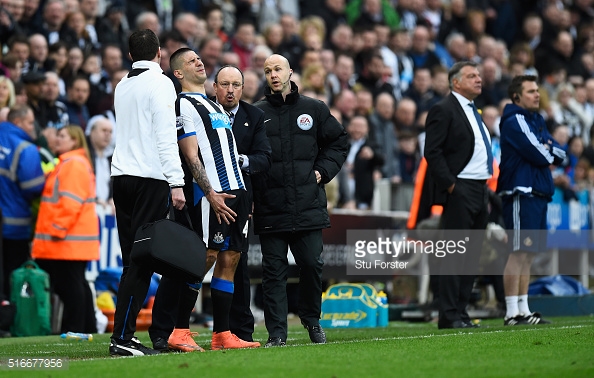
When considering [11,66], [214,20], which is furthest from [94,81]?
[214,20]

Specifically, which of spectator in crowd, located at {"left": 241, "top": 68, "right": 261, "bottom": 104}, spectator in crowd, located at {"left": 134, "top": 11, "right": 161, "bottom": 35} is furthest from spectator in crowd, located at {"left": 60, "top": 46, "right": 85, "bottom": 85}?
spectator in crowd, located at {"left": 241, "top": 68, "right": 261, "bottom": 104}

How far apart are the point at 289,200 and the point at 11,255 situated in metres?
4.57

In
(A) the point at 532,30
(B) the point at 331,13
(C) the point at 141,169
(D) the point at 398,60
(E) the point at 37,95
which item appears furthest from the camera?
(A) the point at 532,30

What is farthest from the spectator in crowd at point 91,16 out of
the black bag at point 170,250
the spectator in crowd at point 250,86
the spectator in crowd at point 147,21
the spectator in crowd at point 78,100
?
the black bag at point 170,250

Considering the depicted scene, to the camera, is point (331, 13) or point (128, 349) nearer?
point (128, 349)

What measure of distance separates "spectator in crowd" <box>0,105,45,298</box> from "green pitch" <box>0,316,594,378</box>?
2.52m

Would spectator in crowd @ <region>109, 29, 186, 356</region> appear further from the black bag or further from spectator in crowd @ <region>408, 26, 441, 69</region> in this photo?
spectator in crowd @ <region>408, 26, 441, 69</region>

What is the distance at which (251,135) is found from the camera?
987 centimetres

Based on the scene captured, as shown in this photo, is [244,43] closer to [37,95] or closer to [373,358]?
[37,95]

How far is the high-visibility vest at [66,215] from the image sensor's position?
12.8 meters

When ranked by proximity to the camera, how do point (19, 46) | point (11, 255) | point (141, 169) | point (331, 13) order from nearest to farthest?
point (141, 169), point (11, 255), point (19, 46), point (331, 13)

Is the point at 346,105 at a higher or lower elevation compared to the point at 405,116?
higher

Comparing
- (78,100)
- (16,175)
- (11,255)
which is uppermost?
(78,100)

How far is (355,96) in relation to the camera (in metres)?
19.3
